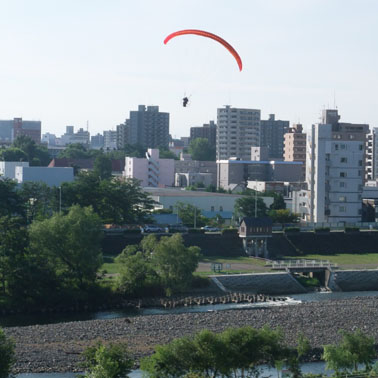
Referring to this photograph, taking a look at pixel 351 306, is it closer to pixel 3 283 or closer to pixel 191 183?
pixel 3 283

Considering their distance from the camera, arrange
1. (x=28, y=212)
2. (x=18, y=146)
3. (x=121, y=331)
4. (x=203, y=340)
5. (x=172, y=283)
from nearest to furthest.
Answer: (x=203, y=340)
(x=121, y=331)
(x=172, y=283)
(x=28, y=212)
(x=18, y=146)

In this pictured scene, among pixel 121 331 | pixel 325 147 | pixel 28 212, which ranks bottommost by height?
pixel 121 331

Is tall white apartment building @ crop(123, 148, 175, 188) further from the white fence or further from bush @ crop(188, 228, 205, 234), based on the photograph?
bush @ crop(188, 228, 205, 234)

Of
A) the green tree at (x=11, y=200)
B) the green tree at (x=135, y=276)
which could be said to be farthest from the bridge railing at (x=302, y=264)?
the green tree at (x=11, y=200)

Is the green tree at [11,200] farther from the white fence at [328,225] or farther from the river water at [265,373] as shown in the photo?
the river water at [265,373]

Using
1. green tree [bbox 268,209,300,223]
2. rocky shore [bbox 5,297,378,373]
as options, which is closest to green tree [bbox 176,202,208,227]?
green tree [bbox 268,209,300,223]

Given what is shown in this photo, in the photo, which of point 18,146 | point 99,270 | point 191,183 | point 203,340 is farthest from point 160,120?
point 203,340

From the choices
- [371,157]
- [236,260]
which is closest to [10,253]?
[236,260]
